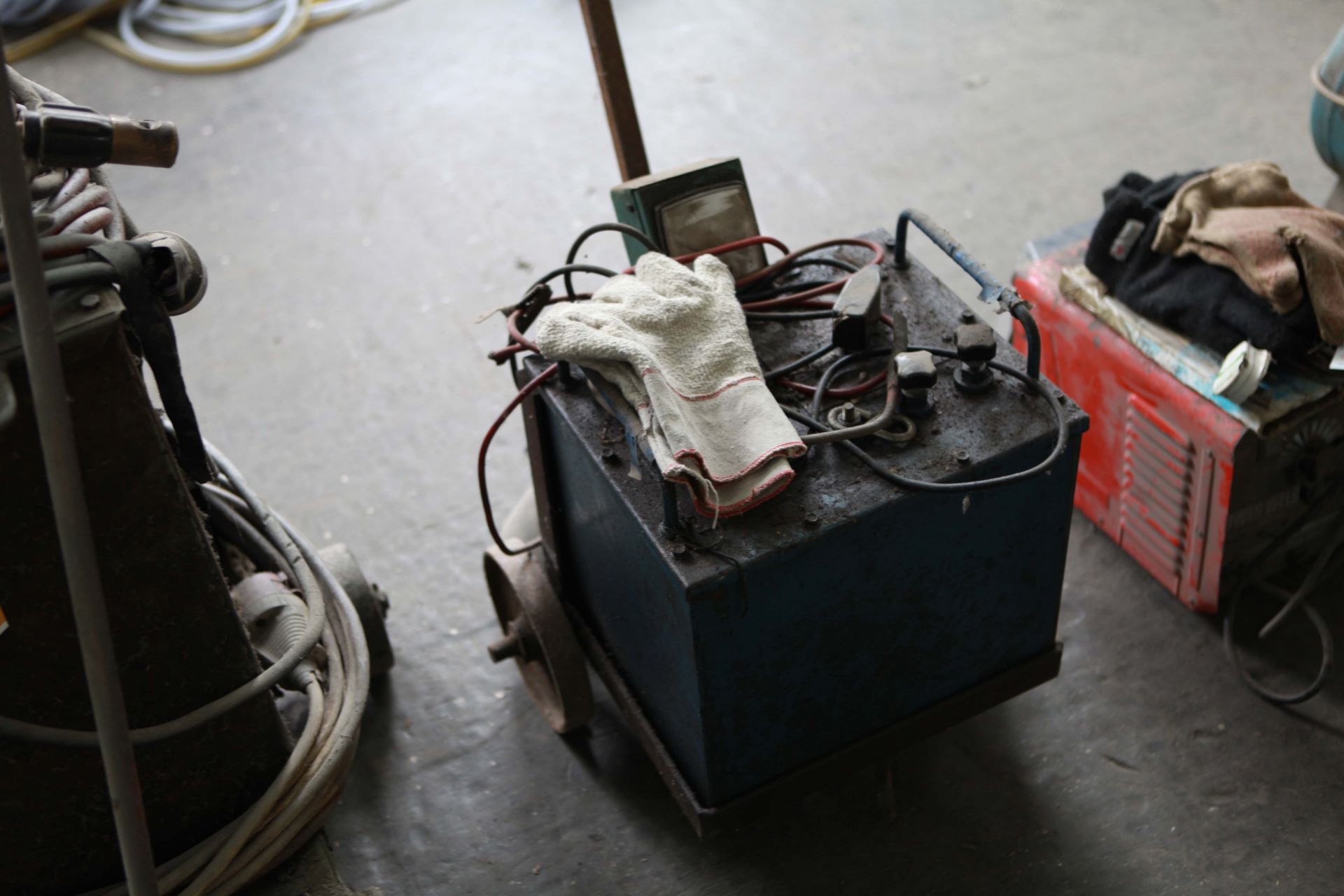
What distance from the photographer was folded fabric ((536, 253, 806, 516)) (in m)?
1.21

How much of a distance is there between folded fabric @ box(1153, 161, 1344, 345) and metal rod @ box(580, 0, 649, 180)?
0.75 m

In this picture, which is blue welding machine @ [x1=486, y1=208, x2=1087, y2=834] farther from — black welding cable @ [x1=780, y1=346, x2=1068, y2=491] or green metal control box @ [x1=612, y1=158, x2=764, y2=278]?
green metal control box @ [x1=612, y1=158, x2=764, y2=278]

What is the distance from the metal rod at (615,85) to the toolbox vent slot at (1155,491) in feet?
2.59

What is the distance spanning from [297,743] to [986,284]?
976 mm

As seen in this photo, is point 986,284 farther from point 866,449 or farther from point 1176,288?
point 1176,288

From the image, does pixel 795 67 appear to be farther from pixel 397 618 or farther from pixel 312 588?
pixel 312 588

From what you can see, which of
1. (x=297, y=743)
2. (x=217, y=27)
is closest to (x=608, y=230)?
(x=297, y=743)

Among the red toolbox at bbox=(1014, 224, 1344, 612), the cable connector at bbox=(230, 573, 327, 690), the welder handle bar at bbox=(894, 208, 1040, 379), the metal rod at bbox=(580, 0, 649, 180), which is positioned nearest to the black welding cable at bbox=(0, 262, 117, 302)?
the cable connector at bbox=(230, 573, 327, 690)

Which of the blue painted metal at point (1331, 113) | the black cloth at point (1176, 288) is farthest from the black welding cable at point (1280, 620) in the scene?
the blue painted metal at point (1331, 113)

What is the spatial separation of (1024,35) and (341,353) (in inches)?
80.2

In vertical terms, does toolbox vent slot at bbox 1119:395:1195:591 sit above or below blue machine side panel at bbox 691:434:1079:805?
below

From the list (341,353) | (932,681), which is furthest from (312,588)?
(341,353)

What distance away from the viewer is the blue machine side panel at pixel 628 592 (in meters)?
1.28

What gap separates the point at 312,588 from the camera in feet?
4.77
